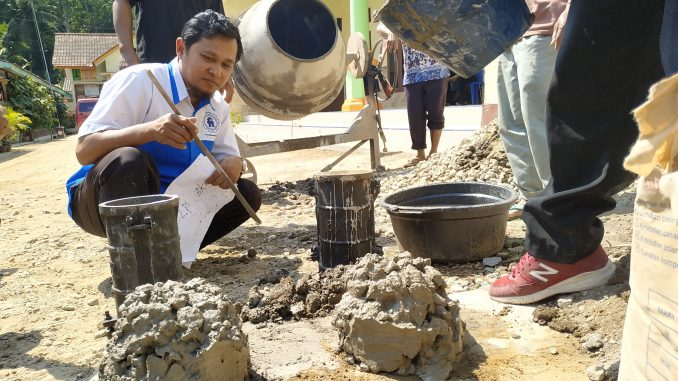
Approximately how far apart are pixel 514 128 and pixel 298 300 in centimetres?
189

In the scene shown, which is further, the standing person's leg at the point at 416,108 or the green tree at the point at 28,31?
the green tree at the point at 28,31

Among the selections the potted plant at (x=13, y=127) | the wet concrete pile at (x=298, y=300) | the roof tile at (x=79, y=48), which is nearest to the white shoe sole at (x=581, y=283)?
the wet concrete pile at (x=298, y=300)

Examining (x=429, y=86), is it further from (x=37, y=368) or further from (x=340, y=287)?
(x=37, y=368)

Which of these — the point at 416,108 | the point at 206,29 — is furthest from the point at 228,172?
the point at 416,108

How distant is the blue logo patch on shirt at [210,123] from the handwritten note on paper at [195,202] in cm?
20

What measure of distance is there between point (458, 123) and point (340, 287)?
5.61 m

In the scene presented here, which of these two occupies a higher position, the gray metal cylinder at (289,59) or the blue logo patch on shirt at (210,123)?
the gray metal cylinder at (289,59)

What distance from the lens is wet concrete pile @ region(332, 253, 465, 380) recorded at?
1.61 metres

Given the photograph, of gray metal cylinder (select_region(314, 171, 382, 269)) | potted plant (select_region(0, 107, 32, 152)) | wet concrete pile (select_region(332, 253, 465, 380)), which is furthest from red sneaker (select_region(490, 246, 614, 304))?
potted plant (select_region(0, 107, 32, 152))

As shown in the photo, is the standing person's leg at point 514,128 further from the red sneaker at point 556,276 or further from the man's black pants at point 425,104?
the man's black pants at point 425,104

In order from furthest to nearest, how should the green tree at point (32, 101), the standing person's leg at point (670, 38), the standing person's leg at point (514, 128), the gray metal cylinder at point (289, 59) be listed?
the green tree at point (32, 101), the gray metal cylinder at point (289, 59), the standing person's leg at point (514, 128), the standing person's leg at point (670, 38)

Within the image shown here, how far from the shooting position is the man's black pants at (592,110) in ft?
5.65

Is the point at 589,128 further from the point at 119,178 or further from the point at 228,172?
the point at 119,178

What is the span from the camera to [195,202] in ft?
8.75
